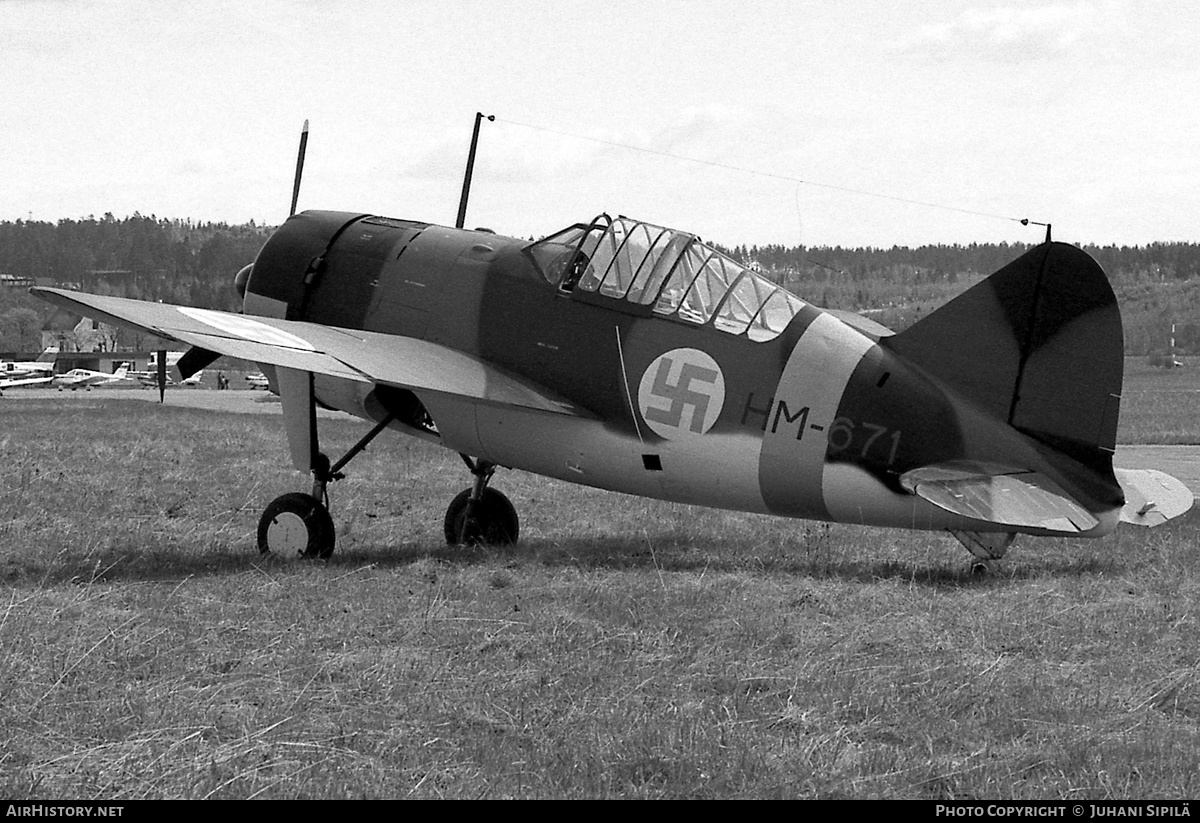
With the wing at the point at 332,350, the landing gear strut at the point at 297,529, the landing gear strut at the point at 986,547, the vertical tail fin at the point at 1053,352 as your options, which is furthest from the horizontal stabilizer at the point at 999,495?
the landing gear strut at the point at 297,529

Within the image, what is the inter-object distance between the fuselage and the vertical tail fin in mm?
145

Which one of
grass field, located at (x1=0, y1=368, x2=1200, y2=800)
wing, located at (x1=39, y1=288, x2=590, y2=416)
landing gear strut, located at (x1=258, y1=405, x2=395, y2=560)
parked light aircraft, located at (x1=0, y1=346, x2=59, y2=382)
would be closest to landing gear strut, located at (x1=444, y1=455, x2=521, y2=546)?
grass field, located at (x1=0, y1=368, x2=1200, y2=800)

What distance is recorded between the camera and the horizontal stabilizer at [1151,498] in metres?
8.97

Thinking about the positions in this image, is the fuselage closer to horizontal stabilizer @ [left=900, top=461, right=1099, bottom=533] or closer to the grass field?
horizontal stabilizer @ [left=900, top=461, right=1099, bottom=533]

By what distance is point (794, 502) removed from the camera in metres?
9.06

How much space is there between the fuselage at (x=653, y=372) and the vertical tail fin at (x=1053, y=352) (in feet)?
0.48

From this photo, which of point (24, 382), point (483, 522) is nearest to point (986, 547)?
point (483, 522)

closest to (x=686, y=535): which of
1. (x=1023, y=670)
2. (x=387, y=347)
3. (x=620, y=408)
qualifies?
(x=620, y=408)

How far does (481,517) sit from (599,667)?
5.12m

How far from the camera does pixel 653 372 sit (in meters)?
9.53

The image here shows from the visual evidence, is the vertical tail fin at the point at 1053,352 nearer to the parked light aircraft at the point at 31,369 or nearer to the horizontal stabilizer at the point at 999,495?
the horizontal stabilizer at the point at 999,495

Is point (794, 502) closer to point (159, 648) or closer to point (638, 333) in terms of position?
point (638, 333)

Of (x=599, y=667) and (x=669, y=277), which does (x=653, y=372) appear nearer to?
(x=669, y=277)

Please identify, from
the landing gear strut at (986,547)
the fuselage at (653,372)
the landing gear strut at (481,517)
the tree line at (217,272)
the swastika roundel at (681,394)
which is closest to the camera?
the fuselage at (653,372)
